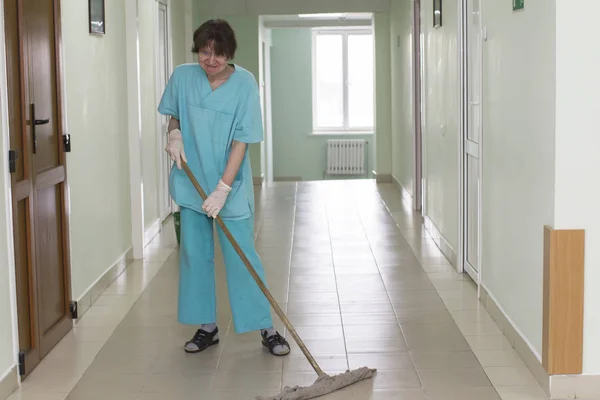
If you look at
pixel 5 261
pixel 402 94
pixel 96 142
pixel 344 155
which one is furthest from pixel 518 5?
pixel 344 155

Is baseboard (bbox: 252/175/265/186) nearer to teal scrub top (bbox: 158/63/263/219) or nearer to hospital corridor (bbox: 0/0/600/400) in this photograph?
hospital corridor (bbox: 0/0/600/400)

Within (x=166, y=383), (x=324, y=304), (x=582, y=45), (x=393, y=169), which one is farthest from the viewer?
(x=393, y=169)

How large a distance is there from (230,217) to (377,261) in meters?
2.28

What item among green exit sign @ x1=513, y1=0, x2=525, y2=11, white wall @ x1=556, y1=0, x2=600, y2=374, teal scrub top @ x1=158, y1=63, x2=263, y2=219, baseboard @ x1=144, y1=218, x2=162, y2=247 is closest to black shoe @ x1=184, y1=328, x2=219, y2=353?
teal scrub top @ x1=158, y1=63, x2=263, y2=219

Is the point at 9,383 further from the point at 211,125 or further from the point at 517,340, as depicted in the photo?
the point at 517,340

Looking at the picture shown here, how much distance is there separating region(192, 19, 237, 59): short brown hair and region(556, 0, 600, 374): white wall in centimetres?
131

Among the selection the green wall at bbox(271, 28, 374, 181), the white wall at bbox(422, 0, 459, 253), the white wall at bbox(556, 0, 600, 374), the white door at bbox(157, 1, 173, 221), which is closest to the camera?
the white wall at bbox(556, 0, 600, 374)

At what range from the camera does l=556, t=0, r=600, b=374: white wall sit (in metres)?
3.14

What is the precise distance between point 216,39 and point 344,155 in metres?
10.3

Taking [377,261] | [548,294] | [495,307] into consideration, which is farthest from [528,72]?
[377,261]

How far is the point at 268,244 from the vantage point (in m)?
6.66

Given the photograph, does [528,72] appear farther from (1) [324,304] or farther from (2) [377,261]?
(2) [377,261]

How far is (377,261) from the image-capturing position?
595 cm

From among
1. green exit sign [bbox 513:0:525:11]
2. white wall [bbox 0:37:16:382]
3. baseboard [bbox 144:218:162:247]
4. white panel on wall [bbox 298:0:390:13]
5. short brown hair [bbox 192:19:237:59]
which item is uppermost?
white panel on wall [bbox 298:0:390:13]
